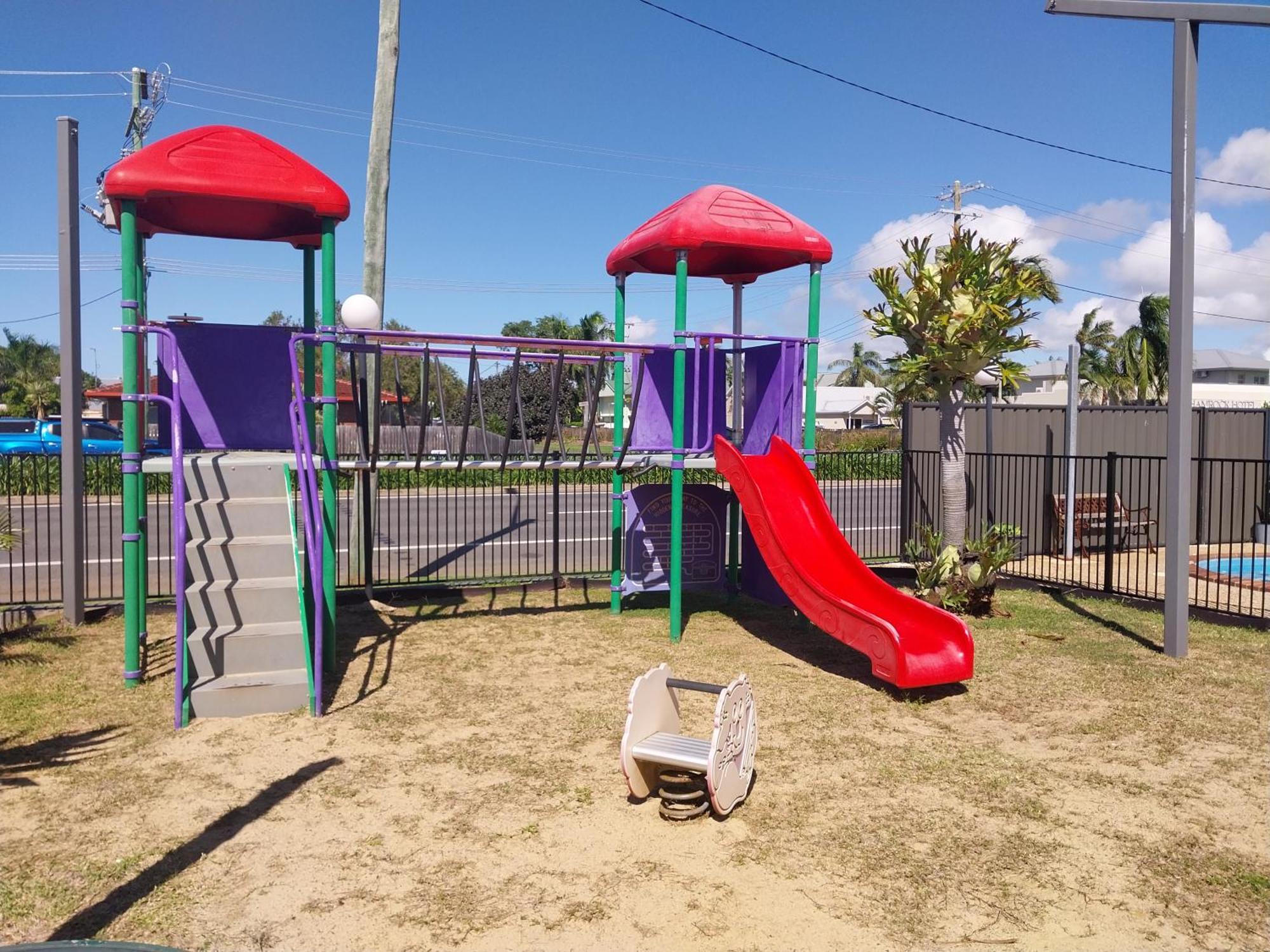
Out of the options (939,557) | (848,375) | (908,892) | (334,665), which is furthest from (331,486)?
(848,375)

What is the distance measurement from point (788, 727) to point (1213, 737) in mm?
2660

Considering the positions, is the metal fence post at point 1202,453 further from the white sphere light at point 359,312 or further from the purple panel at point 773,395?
the white sphere light at point 359,312

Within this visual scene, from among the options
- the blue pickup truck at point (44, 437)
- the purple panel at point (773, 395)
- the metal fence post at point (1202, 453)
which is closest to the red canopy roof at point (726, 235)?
the purple panel at point (773, 395)

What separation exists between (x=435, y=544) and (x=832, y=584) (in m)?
9.26

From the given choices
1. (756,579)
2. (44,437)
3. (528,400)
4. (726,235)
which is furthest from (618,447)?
(528,400)

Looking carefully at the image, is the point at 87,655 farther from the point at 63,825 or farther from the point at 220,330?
the point at 63,825

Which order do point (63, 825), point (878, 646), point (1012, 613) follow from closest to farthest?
point (63, 825)
point (878, 646)
point (1012, 613)

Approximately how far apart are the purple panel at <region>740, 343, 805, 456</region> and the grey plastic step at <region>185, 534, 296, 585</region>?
15.8 feet

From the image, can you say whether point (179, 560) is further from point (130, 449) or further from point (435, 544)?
point (435, 544)

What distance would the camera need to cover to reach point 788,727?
6.03 meters

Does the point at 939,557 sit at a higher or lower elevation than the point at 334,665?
higher

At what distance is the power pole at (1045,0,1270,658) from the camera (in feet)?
23.6

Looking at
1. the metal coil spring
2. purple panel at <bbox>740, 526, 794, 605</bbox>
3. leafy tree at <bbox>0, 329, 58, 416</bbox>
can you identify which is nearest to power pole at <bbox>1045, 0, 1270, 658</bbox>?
purple panel at <bbox>740, 526, 794, 605</bbox>

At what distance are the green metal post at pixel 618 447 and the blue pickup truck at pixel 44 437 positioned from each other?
64.0 ft
